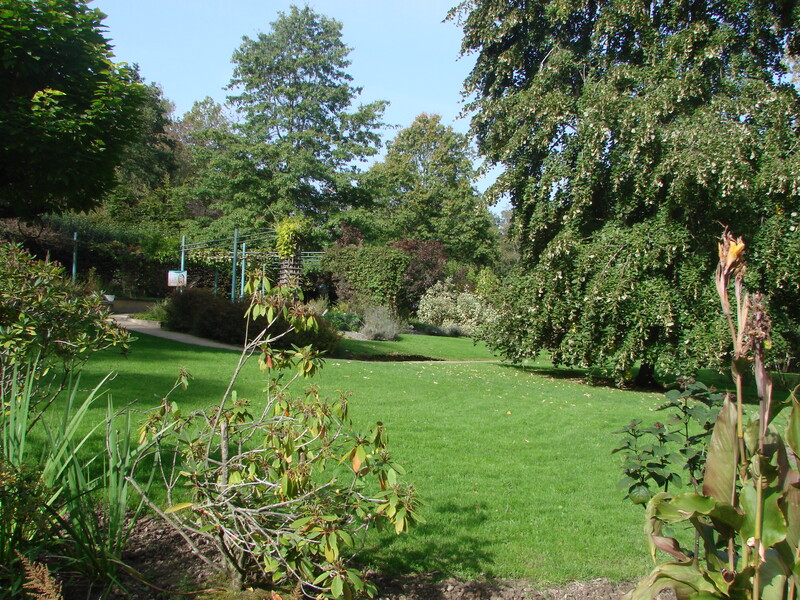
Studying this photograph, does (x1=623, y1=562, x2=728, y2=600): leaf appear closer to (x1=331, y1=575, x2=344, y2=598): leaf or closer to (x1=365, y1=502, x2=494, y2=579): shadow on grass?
(x1=331, y1=575, x2=344, y2=598): leaf

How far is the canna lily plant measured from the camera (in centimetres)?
170

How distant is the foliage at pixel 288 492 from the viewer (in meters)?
2.22

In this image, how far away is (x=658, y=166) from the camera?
33.1 feet

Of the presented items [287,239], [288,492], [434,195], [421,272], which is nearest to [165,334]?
[287,239]

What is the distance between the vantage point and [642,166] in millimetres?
10469

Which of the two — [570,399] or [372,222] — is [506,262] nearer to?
[372,222]

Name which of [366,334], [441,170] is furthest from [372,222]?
[366,334]

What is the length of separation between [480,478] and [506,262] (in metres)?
42.1

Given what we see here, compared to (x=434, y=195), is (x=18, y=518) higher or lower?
lower

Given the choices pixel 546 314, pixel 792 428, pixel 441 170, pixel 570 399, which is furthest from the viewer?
pixel 441 170

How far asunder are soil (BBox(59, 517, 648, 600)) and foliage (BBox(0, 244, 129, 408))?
3.43 feet

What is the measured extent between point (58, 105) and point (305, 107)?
24181mm

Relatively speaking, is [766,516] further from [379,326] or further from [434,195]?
[434,195]

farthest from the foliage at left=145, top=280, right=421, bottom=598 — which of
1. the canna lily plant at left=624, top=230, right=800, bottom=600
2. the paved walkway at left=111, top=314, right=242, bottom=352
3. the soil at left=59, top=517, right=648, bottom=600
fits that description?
the paved walkway at left=111, top=314, right=242, bottom=352
